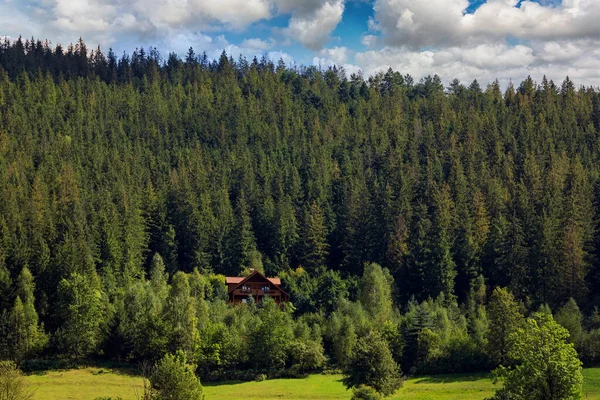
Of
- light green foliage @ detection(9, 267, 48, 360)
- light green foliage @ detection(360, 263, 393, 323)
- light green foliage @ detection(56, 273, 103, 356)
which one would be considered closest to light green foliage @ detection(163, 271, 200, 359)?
light green foliage @ detection(56, 273, 103, 356)

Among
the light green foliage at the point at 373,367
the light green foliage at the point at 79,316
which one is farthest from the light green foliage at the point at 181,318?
the light green foliage at the point at 373,367

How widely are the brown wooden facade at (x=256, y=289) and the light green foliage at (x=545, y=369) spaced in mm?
54525

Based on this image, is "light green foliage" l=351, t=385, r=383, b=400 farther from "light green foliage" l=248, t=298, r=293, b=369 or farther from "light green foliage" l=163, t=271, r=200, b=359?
"light green foliage" l=163, t=271, r=200, b=359

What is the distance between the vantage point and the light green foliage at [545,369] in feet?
105

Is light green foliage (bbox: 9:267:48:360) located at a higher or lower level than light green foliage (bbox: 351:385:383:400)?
higher

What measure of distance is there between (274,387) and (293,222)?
51.5 metres

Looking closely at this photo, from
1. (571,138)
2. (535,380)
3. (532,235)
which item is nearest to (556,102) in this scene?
(571,138)

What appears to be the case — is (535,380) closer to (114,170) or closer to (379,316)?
(379,316)

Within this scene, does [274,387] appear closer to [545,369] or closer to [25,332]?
[25,332]

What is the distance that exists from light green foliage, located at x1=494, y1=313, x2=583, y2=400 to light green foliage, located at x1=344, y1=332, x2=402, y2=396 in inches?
529

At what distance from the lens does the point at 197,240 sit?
330ft

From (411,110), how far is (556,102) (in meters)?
40.5

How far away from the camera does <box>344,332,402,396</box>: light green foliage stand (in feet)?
150

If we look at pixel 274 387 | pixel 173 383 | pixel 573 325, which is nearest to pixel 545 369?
pixel 173 383
